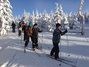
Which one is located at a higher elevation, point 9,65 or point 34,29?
point 34,29

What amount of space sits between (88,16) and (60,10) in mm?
116175

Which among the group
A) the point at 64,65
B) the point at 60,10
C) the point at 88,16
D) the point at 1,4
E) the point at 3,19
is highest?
the point at 88,16

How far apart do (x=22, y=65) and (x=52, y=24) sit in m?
37.9

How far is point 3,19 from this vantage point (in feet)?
58.8

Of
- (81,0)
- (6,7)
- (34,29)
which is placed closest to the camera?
(34,29)

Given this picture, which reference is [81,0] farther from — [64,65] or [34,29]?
[64,65]

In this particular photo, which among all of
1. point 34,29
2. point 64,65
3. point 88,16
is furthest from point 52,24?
point 88,16

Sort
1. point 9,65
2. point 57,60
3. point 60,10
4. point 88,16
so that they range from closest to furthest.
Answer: point 9,65 < point 57,60 < point 60,10 < point 88,16

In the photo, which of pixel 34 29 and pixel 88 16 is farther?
pixel 88 16

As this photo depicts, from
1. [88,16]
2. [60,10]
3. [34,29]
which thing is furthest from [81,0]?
[88,16]

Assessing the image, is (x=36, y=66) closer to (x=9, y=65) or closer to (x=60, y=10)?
(x=9, y=65)

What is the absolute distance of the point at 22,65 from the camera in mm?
4484

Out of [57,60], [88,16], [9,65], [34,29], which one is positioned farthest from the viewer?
[88,16]

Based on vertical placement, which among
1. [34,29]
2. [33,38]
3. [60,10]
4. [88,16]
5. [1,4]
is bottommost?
[33,38]
